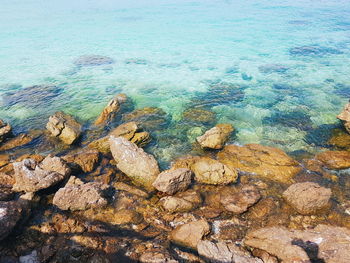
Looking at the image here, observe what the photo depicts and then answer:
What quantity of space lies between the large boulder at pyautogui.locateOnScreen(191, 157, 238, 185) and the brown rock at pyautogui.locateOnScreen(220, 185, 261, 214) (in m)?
0.44

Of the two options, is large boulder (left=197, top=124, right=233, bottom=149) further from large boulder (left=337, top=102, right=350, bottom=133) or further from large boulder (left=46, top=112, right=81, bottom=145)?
large boulder (left=46, top=112, right=81, bottom=145)

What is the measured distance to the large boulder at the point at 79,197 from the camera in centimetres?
796

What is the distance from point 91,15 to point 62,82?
115 ft

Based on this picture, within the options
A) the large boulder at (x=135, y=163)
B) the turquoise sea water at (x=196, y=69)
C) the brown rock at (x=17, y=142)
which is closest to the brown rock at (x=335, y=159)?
the turquoise sea water at (x=196, y=69)

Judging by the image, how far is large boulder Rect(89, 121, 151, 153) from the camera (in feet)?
36.9

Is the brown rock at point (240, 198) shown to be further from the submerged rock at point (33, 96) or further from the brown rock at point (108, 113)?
the submerged rock at point (33, 96)

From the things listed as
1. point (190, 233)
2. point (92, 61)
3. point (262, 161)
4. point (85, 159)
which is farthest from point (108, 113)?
point (92, 61)

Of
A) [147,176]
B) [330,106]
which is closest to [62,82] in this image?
[147,176]

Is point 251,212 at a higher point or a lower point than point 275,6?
lower

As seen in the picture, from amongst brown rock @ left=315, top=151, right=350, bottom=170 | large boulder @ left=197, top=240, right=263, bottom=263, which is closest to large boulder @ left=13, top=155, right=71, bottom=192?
large boulder @ left=197, top=240, right=263, bottom=263

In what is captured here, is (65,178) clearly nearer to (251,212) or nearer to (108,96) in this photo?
(251,212)

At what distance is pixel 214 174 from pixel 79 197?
4.81m

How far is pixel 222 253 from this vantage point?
6.52 meters

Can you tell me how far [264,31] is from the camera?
3428 cm
